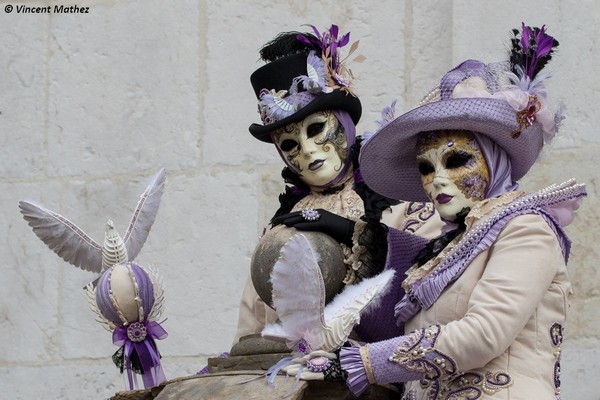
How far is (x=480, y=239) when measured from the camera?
4391 millimetres

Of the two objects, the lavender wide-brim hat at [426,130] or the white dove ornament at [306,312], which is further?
the lavender wide-brim hat at [426,130]

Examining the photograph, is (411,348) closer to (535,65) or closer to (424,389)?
(424,389)

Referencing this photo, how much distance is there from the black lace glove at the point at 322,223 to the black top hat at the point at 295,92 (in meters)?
0.39

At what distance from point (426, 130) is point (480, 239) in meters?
0.38

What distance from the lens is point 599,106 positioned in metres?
6.09

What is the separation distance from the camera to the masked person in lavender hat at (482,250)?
4.26m

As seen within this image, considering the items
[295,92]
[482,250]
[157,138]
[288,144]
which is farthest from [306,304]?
[157,138]

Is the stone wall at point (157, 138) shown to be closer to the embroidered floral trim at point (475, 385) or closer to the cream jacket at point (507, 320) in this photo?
the cream jacket at point (507, 320)

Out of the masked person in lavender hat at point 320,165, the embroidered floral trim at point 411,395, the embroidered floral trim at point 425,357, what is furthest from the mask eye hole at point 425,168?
the embroidered floral trim at point 411,395

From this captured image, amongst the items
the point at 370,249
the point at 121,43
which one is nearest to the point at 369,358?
the point at 370,249

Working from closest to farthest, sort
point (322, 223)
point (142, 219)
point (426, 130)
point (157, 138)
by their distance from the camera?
1. point (426, 130)
2. point (322, 223)
3. point (142, 219)
4. point (157, 138)

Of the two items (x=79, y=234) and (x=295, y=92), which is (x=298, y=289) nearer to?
(x=295, y=92)

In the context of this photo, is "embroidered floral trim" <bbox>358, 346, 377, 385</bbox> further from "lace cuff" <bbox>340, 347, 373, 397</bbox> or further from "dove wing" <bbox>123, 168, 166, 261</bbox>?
"dove wing" <bbox>123, 168, 166, 261</bbox>

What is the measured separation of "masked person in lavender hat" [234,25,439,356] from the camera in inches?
189
